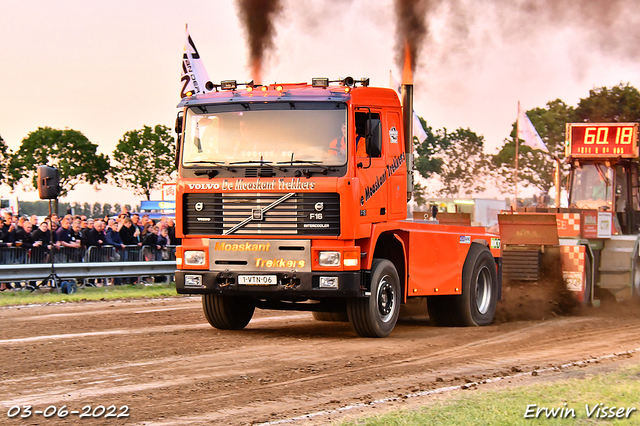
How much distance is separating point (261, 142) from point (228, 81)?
1.29 m

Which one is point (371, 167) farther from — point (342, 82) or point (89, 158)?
point (89, 158)

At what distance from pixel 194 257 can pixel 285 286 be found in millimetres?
1300

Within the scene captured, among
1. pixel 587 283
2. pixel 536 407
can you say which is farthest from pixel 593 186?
pixel 536 407

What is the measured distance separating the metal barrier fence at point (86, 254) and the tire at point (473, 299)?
861 centimetres

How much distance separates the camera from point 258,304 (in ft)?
39.6

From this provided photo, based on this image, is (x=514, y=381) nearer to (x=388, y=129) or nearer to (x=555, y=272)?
(x=388, y=129)

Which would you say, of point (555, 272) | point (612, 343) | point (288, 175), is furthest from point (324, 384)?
point (555, 272)

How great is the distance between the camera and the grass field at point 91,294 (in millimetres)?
16359

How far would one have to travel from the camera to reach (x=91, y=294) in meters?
17.8

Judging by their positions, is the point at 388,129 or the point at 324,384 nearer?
the point at 324,384

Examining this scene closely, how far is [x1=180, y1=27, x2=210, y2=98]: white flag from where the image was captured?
2252 cm

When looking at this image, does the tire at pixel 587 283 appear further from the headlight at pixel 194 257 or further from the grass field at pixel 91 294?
the grass field at pixel 91 294

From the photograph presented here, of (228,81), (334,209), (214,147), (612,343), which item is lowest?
(612,343)

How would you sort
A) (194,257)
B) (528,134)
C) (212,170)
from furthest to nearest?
(528,134) < (194,257) < (212,170)
